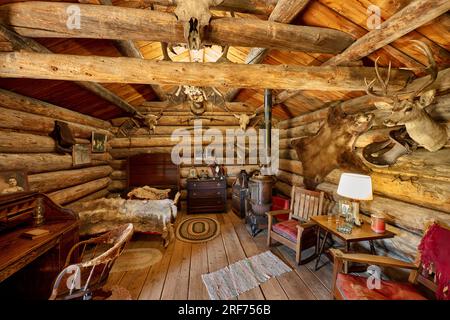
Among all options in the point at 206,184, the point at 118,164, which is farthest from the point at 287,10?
the point at 118,164

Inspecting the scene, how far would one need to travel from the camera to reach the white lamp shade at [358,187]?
289 centimetres

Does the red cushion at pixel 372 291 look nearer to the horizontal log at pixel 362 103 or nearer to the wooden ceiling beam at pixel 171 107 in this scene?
the horizontal log at pixel 362 103

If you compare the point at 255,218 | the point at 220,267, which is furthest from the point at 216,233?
the point at 220,267

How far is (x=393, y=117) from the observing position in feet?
7.80

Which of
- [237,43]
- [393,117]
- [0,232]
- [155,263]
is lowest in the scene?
[155,263]

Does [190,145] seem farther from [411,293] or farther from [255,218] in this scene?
[411,293]

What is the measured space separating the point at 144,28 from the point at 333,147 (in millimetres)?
3867

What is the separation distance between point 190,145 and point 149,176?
182 cm

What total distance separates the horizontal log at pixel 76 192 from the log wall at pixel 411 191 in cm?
608

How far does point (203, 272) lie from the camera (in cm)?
341

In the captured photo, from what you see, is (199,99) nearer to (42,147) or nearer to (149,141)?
(149,141)

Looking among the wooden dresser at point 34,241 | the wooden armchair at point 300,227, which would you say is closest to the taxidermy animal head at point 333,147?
the wooden armchair at point 300,227

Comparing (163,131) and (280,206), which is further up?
(163,131)

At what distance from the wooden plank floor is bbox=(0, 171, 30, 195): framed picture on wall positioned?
1.96 meters
